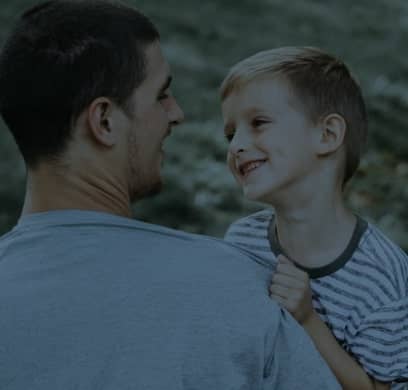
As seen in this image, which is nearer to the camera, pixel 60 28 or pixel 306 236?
pixel 60 28

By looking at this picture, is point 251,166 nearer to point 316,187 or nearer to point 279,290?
point 316,187

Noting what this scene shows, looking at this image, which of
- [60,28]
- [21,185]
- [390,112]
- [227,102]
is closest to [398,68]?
[390,112]

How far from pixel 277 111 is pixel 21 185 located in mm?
3498

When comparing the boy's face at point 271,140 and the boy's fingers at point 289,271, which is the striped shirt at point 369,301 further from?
the boy's face at point 271,140

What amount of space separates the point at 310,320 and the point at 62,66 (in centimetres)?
70

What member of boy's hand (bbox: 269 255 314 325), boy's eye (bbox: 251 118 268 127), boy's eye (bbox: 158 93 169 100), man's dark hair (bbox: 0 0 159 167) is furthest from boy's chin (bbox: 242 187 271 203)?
man's dark hair (bbox: 0 0 159 167)

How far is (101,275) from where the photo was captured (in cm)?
187

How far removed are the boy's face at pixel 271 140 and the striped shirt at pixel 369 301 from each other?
20 centimetres

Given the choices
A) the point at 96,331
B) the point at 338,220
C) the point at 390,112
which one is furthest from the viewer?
the point at 390,112

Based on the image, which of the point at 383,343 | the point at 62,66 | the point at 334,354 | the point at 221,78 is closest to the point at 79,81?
the point at 62,66

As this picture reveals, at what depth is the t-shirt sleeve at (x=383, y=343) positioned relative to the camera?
227 cm

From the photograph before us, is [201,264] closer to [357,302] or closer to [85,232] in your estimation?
[85,232]

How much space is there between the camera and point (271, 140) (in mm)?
2482

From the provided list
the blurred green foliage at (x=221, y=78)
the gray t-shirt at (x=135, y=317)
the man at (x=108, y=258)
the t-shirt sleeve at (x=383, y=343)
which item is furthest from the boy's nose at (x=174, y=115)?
the blurred green foliage at (x=221, y=78)
